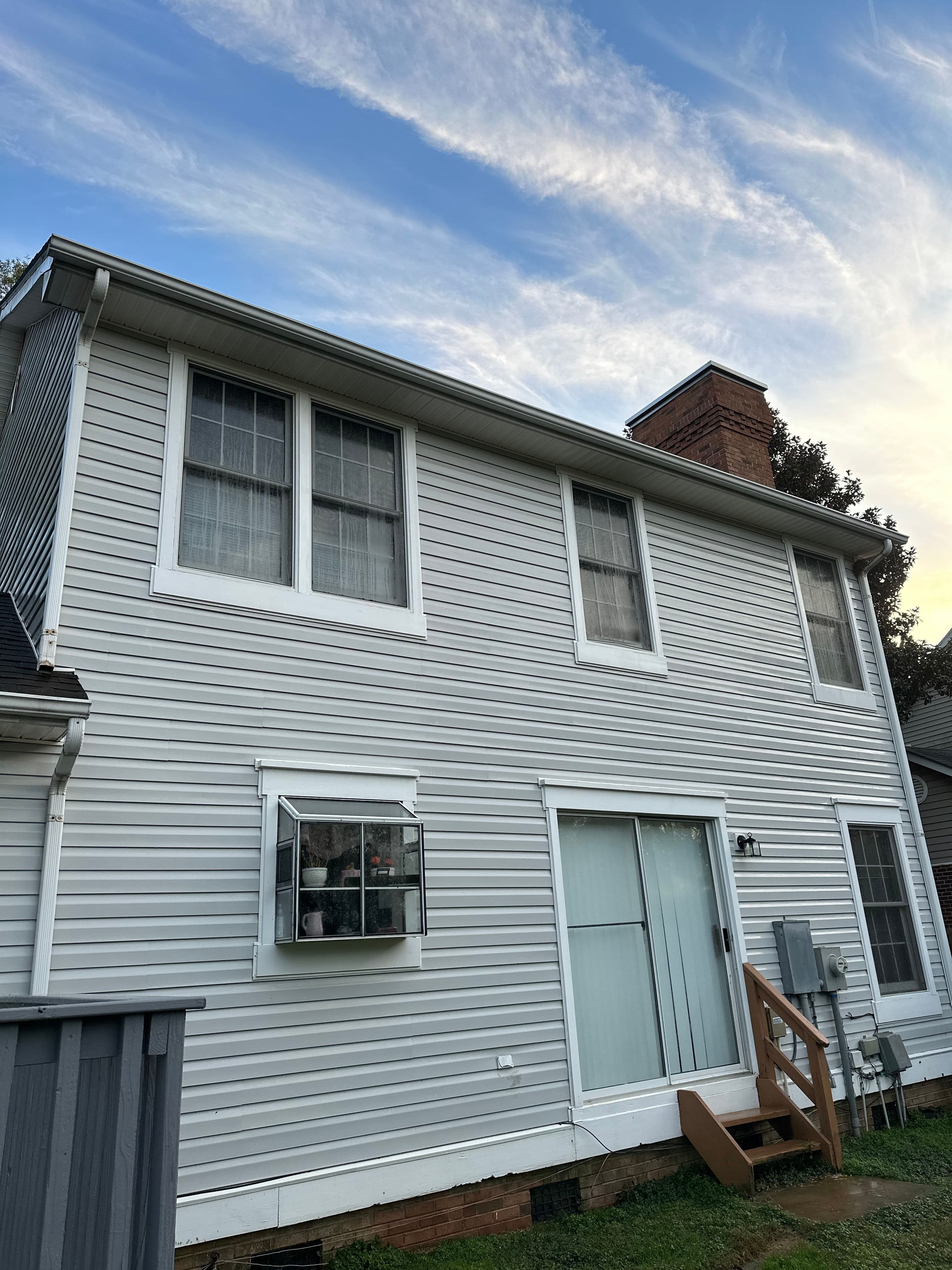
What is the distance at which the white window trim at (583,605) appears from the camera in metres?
7.06

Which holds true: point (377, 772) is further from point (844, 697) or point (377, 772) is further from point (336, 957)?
point (844, 697)

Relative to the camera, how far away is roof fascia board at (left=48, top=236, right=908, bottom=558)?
518 centimetres

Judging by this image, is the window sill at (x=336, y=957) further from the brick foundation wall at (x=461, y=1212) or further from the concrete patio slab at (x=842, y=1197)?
the concrete patio slab at (x=842, y=1197)

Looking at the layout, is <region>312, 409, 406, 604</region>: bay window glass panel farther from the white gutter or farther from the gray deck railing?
the gray deck railing

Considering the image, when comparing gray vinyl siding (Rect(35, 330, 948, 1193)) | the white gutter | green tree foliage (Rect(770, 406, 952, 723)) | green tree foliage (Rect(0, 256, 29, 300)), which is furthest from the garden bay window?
green tree foliage (Rect(0, 256, 29, 300))

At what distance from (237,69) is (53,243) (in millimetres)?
4824

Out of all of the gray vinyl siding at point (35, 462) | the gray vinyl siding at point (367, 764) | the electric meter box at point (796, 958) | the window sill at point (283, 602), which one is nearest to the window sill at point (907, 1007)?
the gray vinyl siding at point (367, 764)

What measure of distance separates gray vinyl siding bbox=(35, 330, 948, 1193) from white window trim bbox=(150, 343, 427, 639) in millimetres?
74

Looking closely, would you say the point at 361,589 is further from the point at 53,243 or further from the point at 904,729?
the point at 904,729

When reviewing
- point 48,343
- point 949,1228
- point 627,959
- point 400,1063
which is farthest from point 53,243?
point 949,1228

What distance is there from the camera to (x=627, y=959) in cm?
648

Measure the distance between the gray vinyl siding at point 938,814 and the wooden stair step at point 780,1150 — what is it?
9.60m

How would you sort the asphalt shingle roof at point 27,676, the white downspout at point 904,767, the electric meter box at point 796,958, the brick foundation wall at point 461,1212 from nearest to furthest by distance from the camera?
1. the asphalt shingle roof at point 27,676
2. the brick foundation wall at point 461,1212
3. the electric meter box at point 796,958
4. the white downspout at point 904,767

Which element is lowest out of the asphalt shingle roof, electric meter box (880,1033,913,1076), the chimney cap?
electric meter box (880,1033,913,1076)
